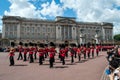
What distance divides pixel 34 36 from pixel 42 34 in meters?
4.70

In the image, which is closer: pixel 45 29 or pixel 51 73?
pixel 51 73

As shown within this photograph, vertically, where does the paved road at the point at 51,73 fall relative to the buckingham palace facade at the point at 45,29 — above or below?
below

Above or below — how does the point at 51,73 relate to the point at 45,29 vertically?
below

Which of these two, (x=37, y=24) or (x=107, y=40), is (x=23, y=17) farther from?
(x=107, y=40)

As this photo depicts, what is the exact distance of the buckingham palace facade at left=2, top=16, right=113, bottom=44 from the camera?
10981 cm

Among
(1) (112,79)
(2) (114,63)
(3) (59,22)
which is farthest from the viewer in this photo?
(3) (59,22)

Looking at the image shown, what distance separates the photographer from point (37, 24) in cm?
11588

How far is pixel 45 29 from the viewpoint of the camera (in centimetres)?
11831

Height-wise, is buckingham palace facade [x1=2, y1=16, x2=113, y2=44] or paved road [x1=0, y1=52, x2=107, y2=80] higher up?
buckingham palace facade [x1=2, y1=16, x2=113, y2=44]

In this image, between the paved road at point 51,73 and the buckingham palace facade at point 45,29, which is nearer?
the paved road at point 51,73

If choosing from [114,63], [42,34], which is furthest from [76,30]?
[114,63]

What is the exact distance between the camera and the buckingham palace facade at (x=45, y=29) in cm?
10981

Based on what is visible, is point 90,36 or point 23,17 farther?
point 90,36

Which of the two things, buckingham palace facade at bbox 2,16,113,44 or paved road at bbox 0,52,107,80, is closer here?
paved road at bbox 0,52,107,80
